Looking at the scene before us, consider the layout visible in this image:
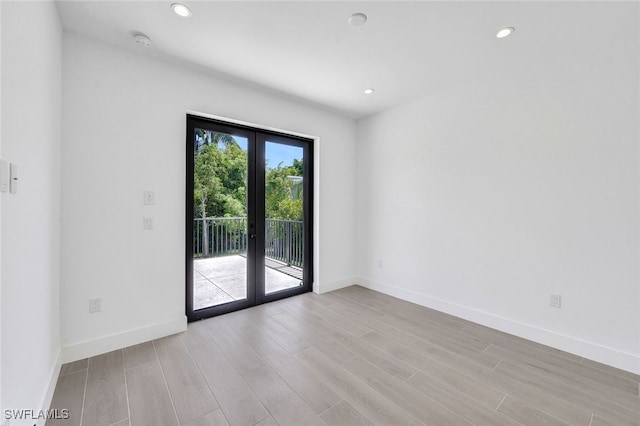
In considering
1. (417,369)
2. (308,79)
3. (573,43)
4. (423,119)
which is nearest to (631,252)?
(573,43)

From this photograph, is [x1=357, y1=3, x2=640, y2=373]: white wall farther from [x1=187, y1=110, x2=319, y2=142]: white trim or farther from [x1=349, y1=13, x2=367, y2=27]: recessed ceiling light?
[x1=349, y1=13, x2=367, y2=27]: recessed ceiling light

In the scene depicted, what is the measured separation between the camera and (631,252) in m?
2.12

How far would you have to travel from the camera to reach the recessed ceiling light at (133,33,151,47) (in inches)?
87.2

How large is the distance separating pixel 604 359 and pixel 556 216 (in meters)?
1.19

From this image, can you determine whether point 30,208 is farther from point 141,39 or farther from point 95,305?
point 141,39

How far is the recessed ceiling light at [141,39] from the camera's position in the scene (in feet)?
7.27

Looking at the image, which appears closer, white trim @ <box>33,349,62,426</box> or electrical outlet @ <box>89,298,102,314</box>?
white trim @ <box>33,349,62,426</box>

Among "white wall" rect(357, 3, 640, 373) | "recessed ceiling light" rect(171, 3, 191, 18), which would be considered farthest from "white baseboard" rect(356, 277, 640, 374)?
"recessed ceiling light" rect(171, 3, 191, 18)

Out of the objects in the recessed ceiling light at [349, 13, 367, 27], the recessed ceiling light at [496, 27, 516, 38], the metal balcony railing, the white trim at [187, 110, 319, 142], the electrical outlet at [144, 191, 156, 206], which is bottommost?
the metal balcony railing

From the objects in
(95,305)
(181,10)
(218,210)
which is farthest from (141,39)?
(95,305)

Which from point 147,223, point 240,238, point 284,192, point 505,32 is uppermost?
point 505,32

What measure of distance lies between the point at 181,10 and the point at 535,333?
157 inches

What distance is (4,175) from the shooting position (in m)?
1.06

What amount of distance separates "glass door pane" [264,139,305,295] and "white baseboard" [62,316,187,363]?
1.15m
